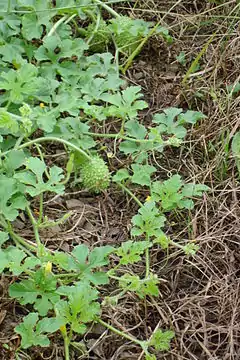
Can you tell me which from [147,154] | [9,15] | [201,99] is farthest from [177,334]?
[9,15]

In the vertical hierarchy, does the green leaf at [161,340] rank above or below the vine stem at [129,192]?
below

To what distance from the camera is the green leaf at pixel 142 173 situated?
2312mm

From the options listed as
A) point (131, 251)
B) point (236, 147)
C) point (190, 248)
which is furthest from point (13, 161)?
point (236, 147)

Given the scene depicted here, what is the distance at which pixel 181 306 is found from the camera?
6.95 ft

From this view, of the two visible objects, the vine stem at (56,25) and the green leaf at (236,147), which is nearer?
the green leaf at (236,147)

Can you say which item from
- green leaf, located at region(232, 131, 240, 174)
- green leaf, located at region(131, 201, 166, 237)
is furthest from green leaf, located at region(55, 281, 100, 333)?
green leaf, located at region(232, 131, 240, 174)

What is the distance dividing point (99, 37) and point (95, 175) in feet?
2.22

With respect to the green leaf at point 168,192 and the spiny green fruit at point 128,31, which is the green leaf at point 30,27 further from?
the green leaf at point 168,192

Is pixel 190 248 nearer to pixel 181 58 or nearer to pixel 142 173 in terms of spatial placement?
pixel 142 173

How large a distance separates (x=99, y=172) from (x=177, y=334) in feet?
1.81

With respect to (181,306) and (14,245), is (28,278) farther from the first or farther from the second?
(181,306)

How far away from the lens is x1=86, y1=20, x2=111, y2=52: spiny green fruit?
274 cm

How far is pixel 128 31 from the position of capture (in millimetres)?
2723

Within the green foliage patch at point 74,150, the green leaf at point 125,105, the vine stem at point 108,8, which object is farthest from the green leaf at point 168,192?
the vine stem at point 108,8
